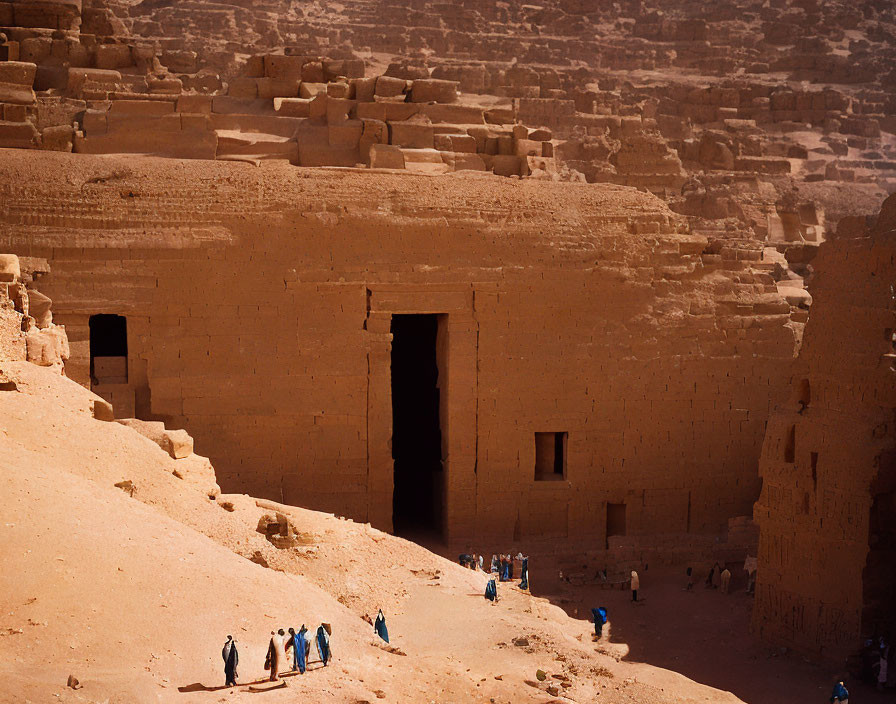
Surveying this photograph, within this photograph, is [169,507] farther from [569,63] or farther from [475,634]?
[569,63]

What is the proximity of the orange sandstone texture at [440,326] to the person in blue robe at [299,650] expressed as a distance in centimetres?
652

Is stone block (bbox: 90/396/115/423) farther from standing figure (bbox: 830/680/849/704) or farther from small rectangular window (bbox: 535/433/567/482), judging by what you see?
standing figure (bbox: 830/680/849/704)

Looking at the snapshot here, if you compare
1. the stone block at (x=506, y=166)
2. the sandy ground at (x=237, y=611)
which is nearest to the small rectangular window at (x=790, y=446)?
the sandy ground at (x=237, y=611)

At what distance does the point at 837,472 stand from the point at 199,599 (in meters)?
7.37

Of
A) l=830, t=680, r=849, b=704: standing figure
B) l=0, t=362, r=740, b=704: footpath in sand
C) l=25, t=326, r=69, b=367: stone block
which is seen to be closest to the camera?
l=0, t=362, r=740, b=704: footpath in sand

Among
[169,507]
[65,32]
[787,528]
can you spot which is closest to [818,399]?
[787,528]

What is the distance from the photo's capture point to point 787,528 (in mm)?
14188

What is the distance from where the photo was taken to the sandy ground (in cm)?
915

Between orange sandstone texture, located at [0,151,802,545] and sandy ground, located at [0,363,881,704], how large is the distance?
78.1 inches

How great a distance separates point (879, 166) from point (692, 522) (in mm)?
26863

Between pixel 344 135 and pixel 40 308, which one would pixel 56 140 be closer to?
pixel 40 308

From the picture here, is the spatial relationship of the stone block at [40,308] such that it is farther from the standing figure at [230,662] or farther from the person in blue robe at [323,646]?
the standing figure at [230,662]

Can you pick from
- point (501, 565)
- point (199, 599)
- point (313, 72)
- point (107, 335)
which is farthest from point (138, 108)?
point (199, 599)

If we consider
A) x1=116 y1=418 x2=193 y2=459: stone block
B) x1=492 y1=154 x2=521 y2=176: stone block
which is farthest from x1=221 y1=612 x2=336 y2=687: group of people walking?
x1=492 y1=154 x2=521 y2=176: stone block
